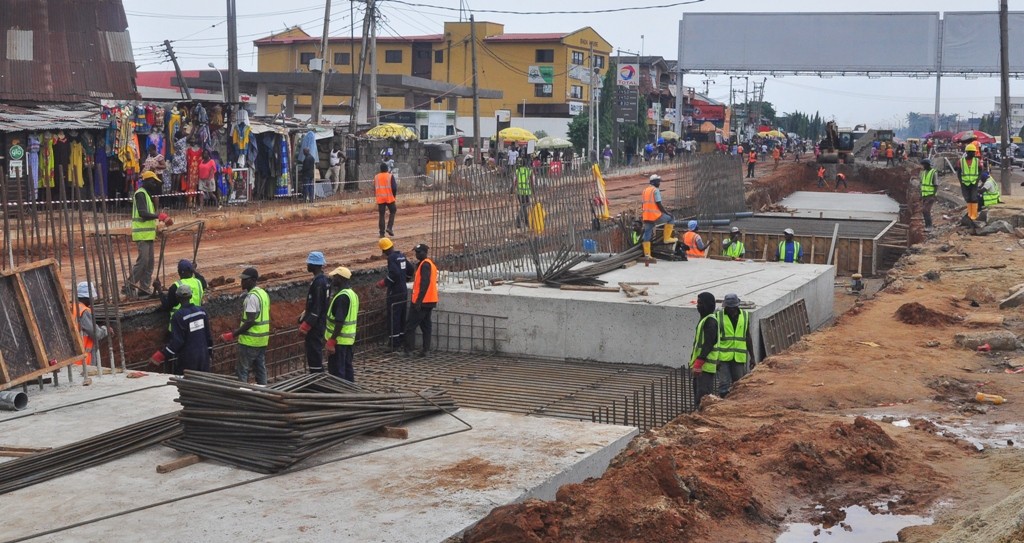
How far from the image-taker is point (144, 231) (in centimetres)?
1387

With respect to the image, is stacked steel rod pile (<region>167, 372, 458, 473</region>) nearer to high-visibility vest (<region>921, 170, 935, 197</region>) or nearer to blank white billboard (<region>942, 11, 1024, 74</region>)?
high-visibility vest (<region>921, 170, 935, 197</region>)

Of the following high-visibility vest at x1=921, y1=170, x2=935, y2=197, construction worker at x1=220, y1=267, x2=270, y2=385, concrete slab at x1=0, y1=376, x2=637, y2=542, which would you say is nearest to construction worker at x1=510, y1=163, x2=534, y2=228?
construction worker at x1=220, y1=267, x2=270, y2=385

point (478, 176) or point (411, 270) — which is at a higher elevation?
point (478, 176)

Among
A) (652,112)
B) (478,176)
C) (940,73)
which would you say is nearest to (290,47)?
(652,112)

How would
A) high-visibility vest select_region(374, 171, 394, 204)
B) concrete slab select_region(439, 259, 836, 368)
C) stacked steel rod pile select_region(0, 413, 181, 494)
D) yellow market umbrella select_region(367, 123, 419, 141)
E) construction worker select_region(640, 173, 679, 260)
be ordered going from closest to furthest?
stacked steel rod pile select_region(0, 413, 181, 494) < concrete slab select_region(439, 259, 836, 368) < construction worker select_region(640, 173, 679, 260) < high-visibility vest select_region(374, 171, 394, 204) < yellow market umbrella select_region(367, 123, 419, 141)

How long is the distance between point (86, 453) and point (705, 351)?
20.5 ft

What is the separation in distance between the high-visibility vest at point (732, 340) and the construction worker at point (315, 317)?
4.25 meters

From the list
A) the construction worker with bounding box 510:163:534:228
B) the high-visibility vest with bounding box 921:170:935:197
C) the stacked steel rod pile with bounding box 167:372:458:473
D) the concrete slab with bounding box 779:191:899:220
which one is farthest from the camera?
the concrete slab with bounding box 779:191:899:220

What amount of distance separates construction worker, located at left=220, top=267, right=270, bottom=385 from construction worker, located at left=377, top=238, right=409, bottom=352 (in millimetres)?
3413

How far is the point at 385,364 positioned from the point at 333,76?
30532mm

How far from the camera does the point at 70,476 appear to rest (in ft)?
24.5

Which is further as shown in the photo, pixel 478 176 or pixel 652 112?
pixel 652 112

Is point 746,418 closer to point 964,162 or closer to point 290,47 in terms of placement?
point 964,162

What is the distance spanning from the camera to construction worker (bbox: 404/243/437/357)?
1462 centimetres
